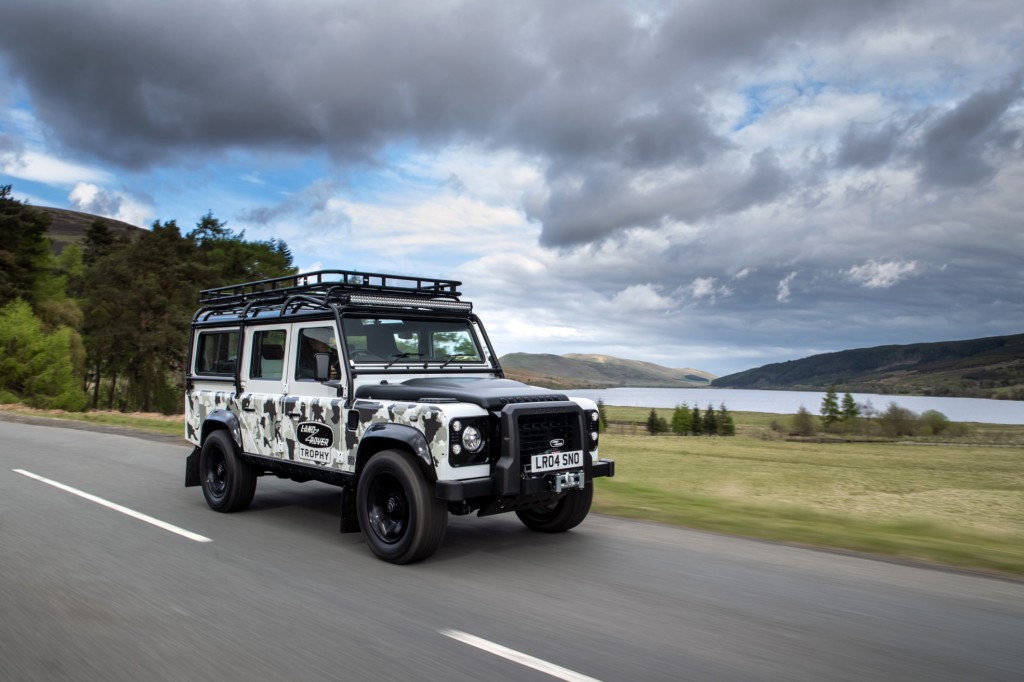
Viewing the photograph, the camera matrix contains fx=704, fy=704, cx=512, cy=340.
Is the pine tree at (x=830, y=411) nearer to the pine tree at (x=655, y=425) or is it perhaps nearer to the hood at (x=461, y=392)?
the pine tree at (x=655, y=425)

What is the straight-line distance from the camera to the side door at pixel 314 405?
657 cm

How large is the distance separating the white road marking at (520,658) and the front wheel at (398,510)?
4.64 feet

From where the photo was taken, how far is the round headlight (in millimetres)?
5590

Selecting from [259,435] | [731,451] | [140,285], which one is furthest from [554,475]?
[731,451]

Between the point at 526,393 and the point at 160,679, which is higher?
the point at 526,393

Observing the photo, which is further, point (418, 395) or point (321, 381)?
point (321, 381)

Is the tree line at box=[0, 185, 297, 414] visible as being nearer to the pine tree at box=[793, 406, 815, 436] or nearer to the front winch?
the front winch

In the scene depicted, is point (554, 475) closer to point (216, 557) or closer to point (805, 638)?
point (805, 638)

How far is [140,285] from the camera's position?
42938 millimetres

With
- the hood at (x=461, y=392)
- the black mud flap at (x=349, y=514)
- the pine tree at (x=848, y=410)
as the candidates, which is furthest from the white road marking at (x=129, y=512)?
the pine tree at (x=848, y=410)

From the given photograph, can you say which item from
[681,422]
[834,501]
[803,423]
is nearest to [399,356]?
[834,501]

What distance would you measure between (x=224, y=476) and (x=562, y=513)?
4128 mm

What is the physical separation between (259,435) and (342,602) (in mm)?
3297

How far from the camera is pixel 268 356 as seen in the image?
774 cm
